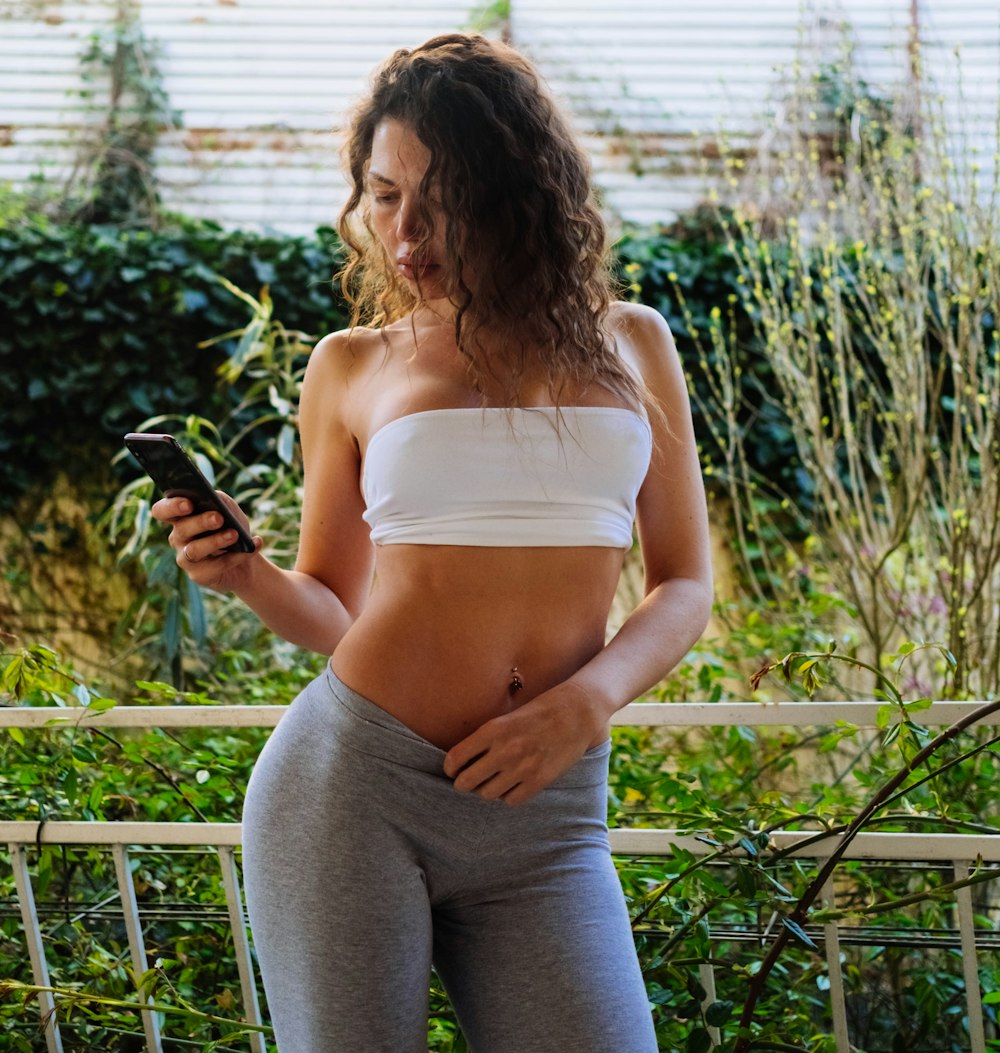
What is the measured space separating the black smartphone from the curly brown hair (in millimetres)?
307

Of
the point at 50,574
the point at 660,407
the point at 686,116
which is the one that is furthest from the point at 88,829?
the point at 686,116

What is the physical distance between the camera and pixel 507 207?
4.24 feet

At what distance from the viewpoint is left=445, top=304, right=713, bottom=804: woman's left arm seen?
109 cm

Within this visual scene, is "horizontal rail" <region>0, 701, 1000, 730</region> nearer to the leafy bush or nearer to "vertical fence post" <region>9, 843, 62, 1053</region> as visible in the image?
"vertical fence post" <region>9, 843, 62, 1053</region>

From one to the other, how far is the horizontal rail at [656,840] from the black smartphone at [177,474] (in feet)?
1.69

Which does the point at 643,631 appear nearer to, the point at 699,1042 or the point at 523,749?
the point at 523,749

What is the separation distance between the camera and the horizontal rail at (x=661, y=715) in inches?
59.4

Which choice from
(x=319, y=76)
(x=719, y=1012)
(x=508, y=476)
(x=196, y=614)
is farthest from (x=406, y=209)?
(x=319, y=76)

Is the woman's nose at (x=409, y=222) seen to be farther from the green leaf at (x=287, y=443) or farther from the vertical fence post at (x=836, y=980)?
the green leaf at (x=287, y=443)

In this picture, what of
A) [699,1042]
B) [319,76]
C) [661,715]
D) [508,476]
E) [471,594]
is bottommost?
[699,1042]

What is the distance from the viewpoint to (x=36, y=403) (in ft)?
15.3

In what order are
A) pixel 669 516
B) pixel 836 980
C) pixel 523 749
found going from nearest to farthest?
pixel 523 749, pixel 669 516, pixel 836 980

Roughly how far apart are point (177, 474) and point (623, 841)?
0.75m

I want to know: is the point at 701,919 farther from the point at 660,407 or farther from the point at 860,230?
the point at 860,230
